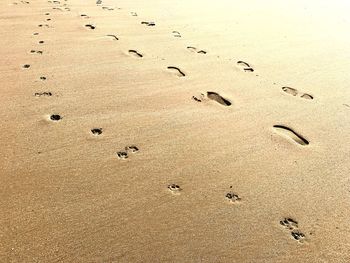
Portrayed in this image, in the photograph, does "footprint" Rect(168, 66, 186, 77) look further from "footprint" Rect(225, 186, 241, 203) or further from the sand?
"footprint" Rect(225, 186, 241, 203)

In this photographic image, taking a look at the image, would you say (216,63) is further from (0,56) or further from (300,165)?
(0,56)

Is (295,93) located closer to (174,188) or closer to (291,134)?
(291,134)

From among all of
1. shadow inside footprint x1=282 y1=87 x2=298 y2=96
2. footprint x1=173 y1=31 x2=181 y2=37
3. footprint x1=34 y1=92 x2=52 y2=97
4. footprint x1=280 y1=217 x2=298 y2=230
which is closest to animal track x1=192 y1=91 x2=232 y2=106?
shadow inside footprint x1=282 y1=87 x2=298 y2=96

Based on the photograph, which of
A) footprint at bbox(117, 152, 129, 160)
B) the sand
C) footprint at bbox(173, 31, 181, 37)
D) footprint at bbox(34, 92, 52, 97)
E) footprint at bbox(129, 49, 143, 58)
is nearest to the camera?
the sand

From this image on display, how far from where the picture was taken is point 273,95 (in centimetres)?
309

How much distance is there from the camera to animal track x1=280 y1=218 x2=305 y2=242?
1.85 m

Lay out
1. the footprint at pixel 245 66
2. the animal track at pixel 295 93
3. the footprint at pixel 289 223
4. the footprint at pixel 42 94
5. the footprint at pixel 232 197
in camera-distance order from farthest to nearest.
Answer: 1. the footprint at pixel 245 66
2. the animal track at pixel 295 93
3. the footprint at pixel 42 94
4. the footprint at pixel 232 197
5. the footprint at pixel 289 223

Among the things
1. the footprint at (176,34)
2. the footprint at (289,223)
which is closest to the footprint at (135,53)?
the footprint at (176,34)

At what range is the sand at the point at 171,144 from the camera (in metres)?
1.79

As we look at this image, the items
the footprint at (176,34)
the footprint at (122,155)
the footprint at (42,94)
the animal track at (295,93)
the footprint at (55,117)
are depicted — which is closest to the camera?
the footprint at (122,155)

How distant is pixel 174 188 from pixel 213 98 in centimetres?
109

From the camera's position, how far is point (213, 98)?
2.99m

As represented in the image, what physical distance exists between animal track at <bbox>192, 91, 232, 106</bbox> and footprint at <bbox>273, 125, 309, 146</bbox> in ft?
1.35

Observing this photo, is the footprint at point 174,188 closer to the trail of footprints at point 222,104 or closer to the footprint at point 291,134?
the trail of footprints at point 222,104
